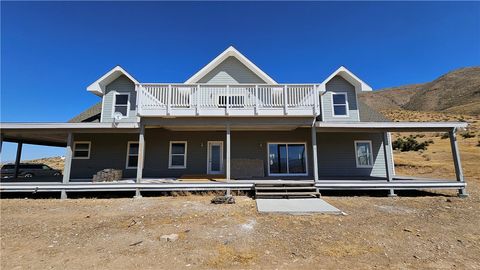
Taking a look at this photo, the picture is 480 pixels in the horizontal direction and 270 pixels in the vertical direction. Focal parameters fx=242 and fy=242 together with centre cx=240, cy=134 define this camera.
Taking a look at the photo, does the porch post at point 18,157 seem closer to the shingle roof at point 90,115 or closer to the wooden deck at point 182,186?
the shingle roof at point 90,115

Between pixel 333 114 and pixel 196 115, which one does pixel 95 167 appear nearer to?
pixel 196 115

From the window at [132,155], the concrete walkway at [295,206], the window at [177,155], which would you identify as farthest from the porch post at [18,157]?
the concrete walkway at [295,206]

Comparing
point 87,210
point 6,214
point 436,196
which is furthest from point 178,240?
point 436,196

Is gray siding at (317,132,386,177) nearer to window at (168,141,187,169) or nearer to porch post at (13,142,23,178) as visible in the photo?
window at (168,141,187,169)

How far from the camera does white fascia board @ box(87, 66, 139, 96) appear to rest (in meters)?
12.9

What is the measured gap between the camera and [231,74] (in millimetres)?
14344

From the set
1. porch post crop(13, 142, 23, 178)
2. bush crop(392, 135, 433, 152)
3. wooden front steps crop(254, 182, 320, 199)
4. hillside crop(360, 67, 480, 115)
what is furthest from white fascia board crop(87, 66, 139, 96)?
hillside crop(360, 67, 480, 115)

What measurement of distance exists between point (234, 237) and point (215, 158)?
8.29 meters

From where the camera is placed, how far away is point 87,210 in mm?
8297

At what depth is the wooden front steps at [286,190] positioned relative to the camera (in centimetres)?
981

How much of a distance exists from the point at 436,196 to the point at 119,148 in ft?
52.0

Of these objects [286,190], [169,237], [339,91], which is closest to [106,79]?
[169,237]

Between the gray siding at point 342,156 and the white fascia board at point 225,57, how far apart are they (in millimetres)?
4707

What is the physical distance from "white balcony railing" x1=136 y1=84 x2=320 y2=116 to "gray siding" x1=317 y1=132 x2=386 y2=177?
3.80 m
